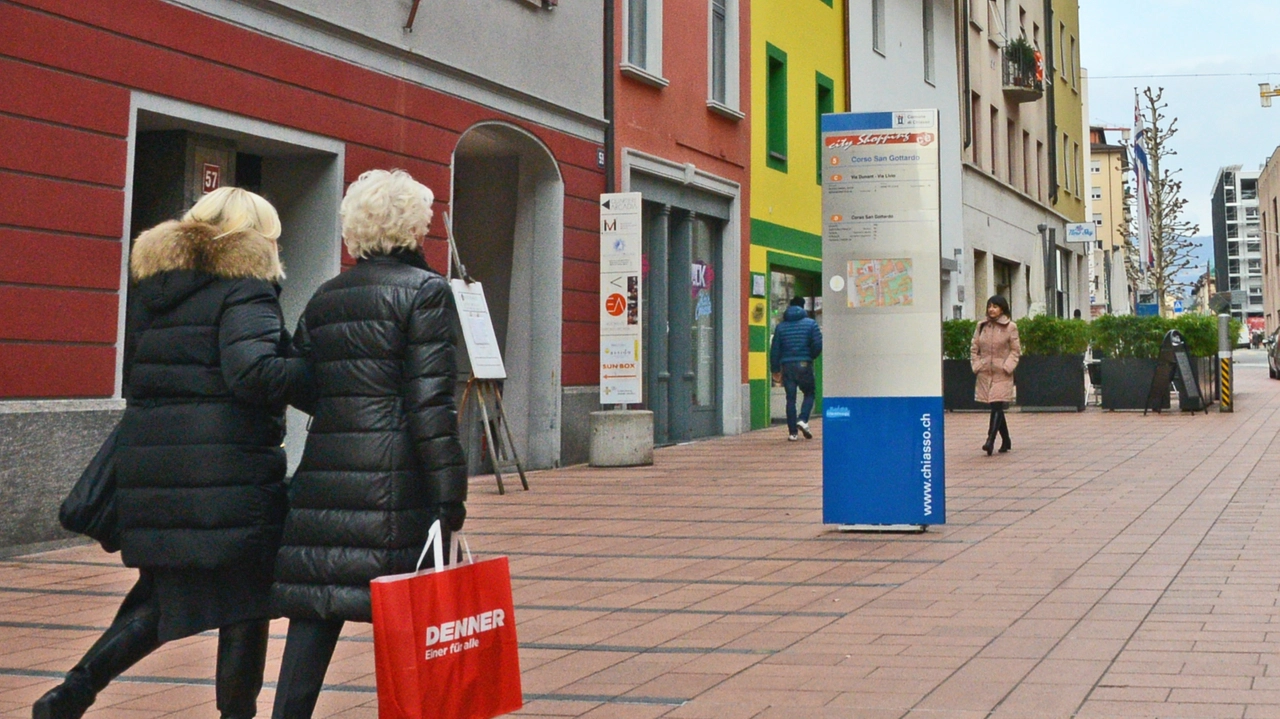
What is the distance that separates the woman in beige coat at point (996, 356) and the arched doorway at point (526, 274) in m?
4.96

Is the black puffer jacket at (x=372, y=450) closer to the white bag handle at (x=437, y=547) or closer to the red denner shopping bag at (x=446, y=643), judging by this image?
the white bag handle at (x=437, y=547)

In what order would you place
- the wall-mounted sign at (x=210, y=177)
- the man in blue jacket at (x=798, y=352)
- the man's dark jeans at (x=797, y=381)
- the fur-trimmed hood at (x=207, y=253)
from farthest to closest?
1. the man in blue jacket at (x=798, y=352)
2. the man's dark jeans at (x=797, y=381)
3. the wall-mounted sign at (x=210, y=177)
4. the fur-trimmed hood at (x=207, y=253)

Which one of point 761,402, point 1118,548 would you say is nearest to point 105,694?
point 1118,548

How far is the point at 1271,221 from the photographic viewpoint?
4673 inches

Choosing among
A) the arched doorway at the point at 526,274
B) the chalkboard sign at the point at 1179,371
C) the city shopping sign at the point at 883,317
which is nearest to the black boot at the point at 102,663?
the city shopping sign at the point at 883,317

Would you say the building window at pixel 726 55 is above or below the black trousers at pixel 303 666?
above

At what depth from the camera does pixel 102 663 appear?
14.5 ft

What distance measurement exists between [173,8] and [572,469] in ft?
23.3

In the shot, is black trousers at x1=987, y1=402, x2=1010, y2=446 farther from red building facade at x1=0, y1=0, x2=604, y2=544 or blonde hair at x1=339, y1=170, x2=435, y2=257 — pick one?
blonde hair at x1=339, y1=170, x2=435, y2=257

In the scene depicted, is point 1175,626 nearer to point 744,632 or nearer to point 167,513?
point 744,632

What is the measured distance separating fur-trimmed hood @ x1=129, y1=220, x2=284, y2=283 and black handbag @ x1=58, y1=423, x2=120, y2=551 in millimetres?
525

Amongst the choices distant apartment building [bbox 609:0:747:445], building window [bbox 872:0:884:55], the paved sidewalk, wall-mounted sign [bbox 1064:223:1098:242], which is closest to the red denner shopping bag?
the paved sidewalk

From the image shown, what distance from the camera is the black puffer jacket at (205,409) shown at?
432 cm

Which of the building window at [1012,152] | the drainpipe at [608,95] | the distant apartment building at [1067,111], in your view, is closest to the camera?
the drainpipe at [608,95]
